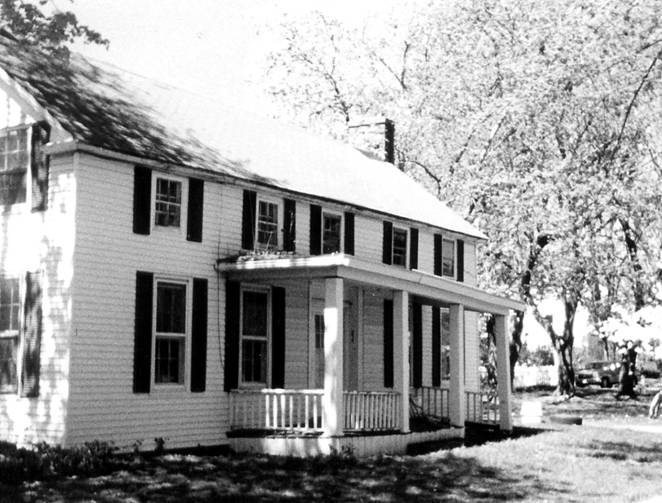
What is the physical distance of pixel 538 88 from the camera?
108ft

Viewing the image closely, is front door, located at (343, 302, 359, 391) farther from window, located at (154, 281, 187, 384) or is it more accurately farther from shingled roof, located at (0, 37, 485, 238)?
window, located at (154, 281, 187, 384)

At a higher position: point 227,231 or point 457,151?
point 457,151

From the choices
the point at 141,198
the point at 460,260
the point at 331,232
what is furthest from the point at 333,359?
the point at 460,260

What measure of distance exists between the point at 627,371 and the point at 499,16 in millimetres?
17706

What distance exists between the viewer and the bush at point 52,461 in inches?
549

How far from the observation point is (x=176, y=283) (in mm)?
18016

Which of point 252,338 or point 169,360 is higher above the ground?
point 252,338

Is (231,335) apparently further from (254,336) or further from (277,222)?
(277,222)

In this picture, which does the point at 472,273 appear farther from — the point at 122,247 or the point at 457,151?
the point at 122,247

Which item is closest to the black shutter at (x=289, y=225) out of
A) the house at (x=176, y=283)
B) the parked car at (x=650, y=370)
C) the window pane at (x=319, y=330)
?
the house at (x=176, y=283)

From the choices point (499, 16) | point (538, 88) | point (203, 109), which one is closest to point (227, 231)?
point (203, 109)

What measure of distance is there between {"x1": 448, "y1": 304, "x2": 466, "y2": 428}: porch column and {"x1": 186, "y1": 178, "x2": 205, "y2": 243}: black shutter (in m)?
6.43

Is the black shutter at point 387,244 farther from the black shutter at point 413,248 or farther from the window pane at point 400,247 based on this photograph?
the black shutter at point 413,248

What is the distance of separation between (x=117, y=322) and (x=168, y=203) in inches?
99.5
